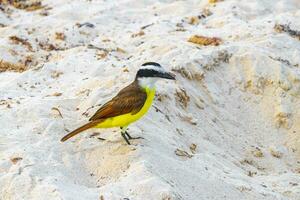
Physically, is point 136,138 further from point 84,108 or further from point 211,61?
point 211,61

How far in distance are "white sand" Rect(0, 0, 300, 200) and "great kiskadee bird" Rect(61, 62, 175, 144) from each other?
0.34 m

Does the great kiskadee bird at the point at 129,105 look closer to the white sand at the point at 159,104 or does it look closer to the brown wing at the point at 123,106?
the brown wing at the point at 123,106

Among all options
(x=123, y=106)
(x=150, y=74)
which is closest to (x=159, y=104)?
(x=150, y=74)

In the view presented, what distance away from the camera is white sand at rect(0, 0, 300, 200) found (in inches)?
223

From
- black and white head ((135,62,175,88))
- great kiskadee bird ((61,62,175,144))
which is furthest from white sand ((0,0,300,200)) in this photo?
black and white head ((135,62,175,88))

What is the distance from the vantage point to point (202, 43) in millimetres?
9641

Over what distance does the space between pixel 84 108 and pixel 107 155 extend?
126 cm

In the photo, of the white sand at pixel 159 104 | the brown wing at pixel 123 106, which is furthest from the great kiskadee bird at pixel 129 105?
the white sand at pixel 159 104

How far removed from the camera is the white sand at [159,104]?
566cm

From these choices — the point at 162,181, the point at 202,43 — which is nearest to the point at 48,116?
the point at 162,181

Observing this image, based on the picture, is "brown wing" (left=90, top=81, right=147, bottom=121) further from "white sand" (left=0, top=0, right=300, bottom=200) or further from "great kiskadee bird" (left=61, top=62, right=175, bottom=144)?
"white sand" (left=0, top=0, right=300, bottom=200)

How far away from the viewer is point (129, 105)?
585 cm

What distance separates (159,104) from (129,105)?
1.67 metres

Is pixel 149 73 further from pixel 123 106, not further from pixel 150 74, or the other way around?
pixel 123 106
